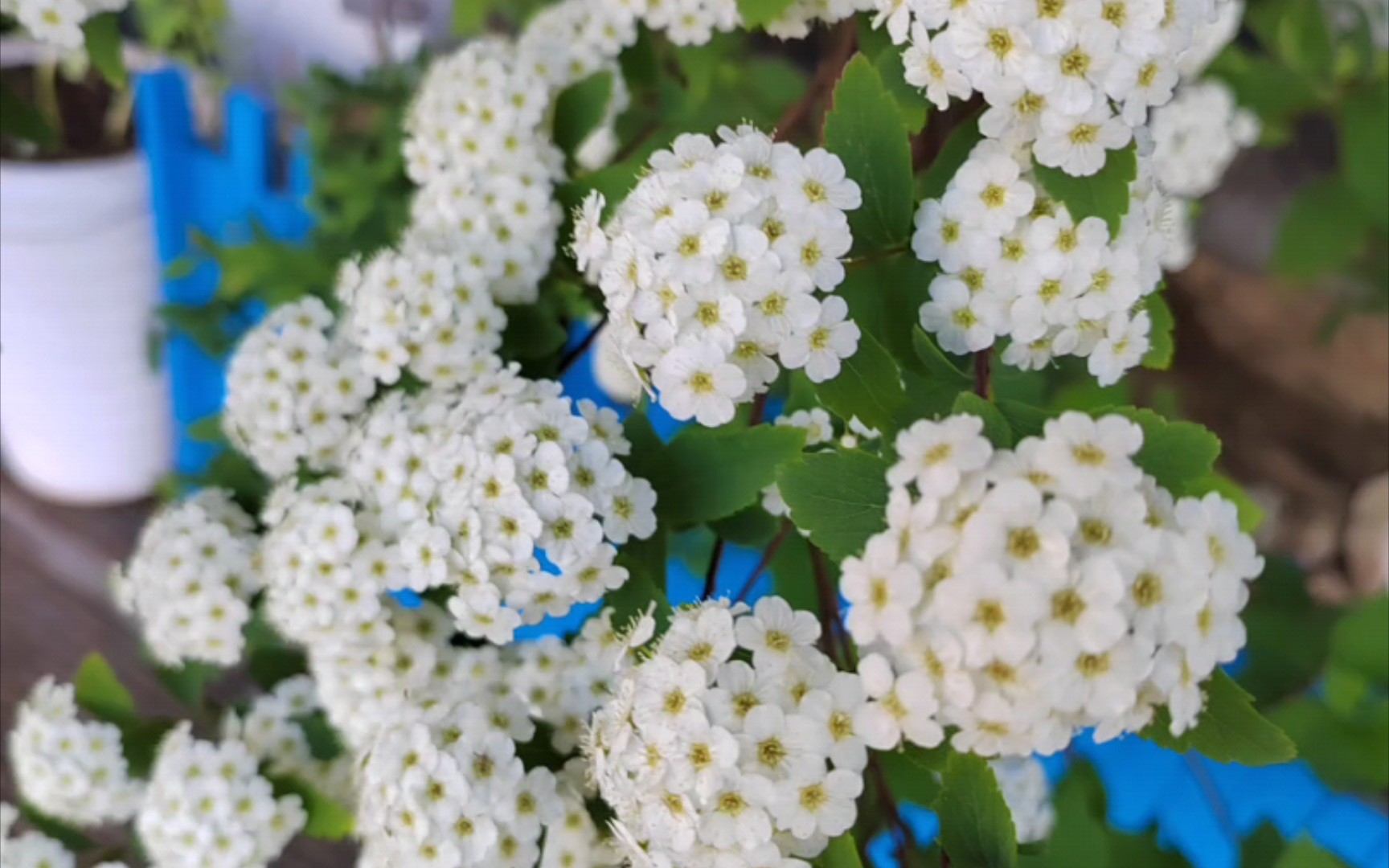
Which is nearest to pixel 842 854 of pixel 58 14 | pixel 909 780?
pixel 909 780

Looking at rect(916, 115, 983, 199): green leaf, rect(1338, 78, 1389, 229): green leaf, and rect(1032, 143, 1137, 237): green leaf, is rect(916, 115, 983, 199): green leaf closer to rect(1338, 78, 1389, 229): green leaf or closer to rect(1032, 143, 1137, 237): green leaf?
rect(1032, 143, 1137, 237): green leaf

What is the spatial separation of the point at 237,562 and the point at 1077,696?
74 cm

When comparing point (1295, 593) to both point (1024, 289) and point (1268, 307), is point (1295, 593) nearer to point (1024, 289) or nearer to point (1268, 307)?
point (1268, 307)

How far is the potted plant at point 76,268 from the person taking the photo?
1.06 m

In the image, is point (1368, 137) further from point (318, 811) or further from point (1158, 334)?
point (318, 811)

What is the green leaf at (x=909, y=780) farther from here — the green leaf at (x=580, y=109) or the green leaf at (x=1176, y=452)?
the green leaf at (x=580, y=109)

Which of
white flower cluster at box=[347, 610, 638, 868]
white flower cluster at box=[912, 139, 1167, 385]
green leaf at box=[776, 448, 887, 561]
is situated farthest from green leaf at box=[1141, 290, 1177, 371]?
white flower cluster at box=[347, 610, 638, 868]

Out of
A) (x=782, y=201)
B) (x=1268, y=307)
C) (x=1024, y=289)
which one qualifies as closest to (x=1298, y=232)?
(x=1268, y=307)

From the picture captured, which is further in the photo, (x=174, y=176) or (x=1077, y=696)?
(x=174, y=176)

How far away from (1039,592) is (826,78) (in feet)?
2.34

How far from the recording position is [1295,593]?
1582 mm

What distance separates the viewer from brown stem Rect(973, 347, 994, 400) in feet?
2.48

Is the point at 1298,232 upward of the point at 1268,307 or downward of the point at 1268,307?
upward

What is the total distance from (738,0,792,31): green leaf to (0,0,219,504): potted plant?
0.55m
